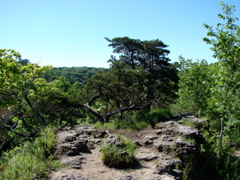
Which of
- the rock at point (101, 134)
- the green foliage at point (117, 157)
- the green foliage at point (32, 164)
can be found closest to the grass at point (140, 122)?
the rock at point (101, 134)

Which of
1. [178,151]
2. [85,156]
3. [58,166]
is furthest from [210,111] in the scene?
[58,166]

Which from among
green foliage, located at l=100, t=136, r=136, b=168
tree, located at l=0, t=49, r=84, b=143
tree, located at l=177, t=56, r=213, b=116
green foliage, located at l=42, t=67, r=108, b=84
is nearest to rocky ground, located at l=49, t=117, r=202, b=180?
green foliage, located at l=100, t=136, r=136, b=168

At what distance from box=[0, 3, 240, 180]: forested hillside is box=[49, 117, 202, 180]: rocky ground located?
417 millimetres

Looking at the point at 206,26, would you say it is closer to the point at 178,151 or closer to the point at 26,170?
the point at 178,151

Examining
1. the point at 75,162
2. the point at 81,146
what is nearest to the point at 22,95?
the point at 81,146

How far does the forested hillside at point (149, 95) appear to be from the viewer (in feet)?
18.2

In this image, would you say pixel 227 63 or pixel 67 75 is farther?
pixel 67 75

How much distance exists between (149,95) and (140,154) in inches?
219

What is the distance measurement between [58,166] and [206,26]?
17.5 ft

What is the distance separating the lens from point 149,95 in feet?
36.5

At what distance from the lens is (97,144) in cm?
659


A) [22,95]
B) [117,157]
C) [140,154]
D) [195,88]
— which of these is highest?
[195,88]

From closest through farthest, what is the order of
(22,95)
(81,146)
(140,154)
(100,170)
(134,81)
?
(100,170)
(81,146)
(140,154)
(22,95)
(134,81)

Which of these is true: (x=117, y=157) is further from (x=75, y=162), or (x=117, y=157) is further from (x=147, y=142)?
(x=147, y=142)
